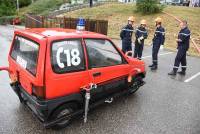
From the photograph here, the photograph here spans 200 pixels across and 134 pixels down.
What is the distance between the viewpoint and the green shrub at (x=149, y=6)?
26969 millimetres

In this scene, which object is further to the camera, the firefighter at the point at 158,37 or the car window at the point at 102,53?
the firefighter at the point at 158,37

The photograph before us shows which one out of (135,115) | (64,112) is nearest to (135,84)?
(135,115)

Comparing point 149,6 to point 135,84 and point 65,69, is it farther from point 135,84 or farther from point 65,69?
point 65,69

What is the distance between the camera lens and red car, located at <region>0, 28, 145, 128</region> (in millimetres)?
4488

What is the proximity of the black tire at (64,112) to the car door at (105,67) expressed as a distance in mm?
515

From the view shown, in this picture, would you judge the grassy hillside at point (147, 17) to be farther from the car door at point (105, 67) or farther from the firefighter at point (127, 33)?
the car door at point (105, 67)

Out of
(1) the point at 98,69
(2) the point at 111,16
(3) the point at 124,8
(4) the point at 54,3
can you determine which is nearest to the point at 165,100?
(1) the point at 98,69

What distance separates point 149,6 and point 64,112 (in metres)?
23.8

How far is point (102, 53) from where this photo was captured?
5.41 m

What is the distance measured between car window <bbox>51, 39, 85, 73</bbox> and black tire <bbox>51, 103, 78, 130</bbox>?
70 centimetres

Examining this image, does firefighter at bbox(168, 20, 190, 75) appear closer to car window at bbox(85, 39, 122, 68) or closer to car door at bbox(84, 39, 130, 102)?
car door at bbox(84, 39, 130, 102)

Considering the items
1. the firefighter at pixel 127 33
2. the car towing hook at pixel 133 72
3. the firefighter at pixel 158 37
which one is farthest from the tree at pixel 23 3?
the car towing hook at pixel 133 72

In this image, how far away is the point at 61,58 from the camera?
463cm

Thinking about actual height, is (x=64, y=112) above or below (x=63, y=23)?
below
